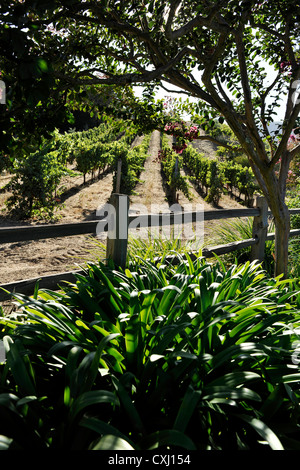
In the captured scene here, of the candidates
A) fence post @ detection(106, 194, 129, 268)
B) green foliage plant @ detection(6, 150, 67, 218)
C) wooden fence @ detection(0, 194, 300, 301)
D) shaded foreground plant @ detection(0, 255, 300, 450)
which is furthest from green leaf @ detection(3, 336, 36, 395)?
green foliage plant @ detection(6, 150, 67, 218)

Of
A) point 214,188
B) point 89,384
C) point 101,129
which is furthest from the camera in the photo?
point 101,129

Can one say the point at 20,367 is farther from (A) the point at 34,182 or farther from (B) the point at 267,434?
(A) the point at 34,182

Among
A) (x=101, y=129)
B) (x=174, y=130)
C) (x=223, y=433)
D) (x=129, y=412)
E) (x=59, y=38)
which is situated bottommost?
(x=223, y=433)

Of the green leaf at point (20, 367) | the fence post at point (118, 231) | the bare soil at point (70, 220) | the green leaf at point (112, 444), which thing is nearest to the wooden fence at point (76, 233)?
the fence post at point (118, 231)

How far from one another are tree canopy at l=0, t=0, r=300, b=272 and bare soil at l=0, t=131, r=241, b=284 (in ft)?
5.16

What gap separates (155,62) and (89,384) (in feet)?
8.57

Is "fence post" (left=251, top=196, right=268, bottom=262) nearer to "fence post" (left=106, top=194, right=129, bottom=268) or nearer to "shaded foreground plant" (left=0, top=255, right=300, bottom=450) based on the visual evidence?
"fence post" (left=106, top=194, right=129, bottom=268)

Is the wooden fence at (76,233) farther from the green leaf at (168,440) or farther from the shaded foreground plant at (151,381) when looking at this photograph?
the green leaf at (168,440)

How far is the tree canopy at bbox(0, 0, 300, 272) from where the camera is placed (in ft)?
7.13

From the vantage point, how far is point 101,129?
29.2 metres

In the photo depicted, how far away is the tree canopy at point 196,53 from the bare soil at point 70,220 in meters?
1.57

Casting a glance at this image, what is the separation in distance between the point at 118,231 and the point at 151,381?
1.51m
